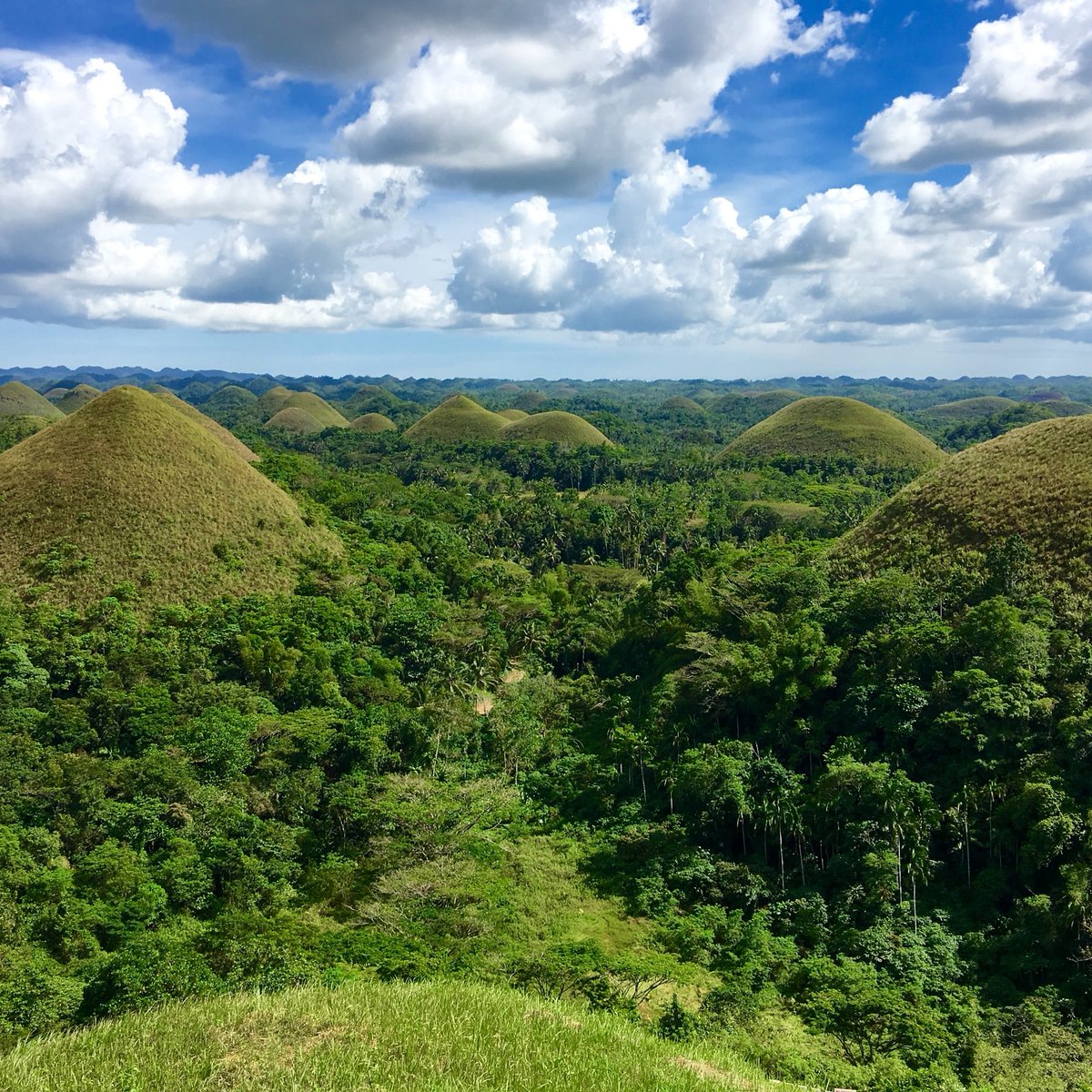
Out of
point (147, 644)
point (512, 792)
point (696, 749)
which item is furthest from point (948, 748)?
point (147, 644)

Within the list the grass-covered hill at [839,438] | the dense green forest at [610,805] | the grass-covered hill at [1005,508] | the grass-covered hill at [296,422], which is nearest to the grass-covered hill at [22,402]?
the grass-covered hill at [296,422]

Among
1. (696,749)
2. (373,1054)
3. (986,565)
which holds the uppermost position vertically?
(986,565)

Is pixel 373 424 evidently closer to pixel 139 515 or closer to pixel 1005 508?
pixel 139 515

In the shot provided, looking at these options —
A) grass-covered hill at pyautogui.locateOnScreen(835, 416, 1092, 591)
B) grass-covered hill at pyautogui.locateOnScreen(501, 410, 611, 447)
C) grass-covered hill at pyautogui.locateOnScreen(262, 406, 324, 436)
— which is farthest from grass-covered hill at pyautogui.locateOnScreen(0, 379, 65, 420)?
grass-covered hill at pyautogui.locateOnScreen(835, 416, 1092, 591)

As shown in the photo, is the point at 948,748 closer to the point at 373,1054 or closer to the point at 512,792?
the point at 512,792

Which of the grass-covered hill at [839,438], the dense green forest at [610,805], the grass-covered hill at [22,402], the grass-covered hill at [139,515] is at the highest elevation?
the grass-covered hill at [22,402]

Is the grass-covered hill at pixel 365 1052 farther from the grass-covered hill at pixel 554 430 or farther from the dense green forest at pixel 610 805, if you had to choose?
the grass-covered hill at pixel 554 430

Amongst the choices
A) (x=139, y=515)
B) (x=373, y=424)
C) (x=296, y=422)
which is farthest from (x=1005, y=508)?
(x=296, y=422)
